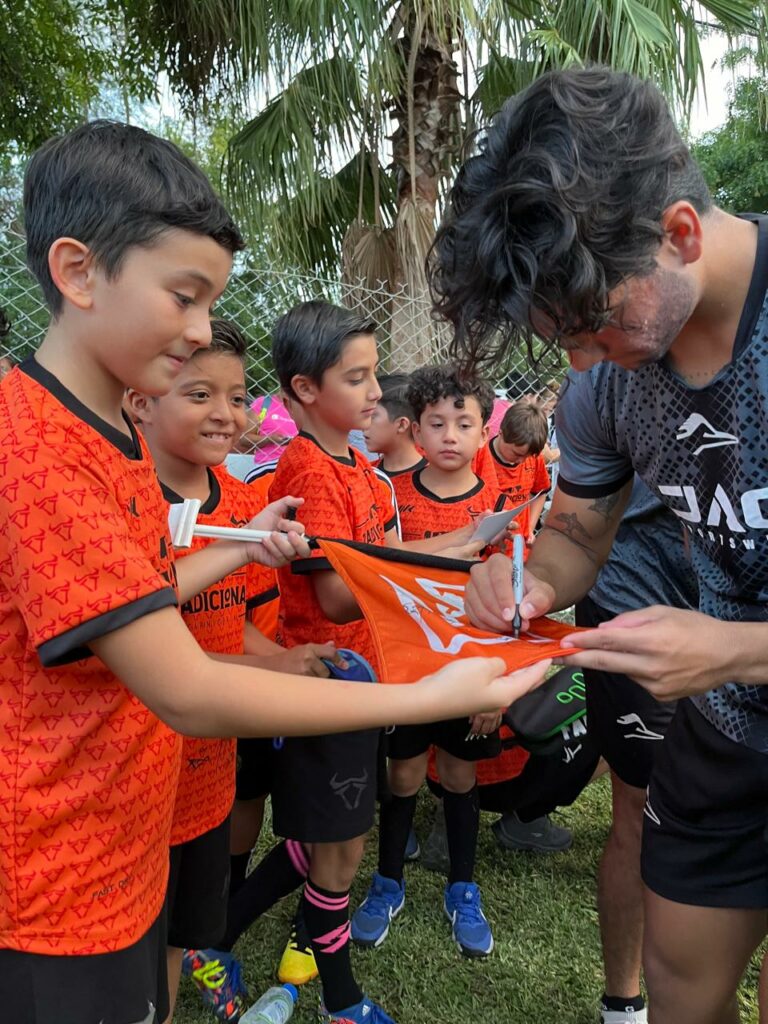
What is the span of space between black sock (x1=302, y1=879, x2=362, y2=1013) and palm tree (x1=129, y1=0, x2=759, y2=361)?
15.4ft

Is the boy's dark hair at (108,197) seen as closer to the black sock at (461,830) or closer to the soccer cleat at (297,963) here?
the soccer cleat at (297,963)

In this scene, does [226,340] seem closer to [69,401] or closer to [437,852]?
[69,401]

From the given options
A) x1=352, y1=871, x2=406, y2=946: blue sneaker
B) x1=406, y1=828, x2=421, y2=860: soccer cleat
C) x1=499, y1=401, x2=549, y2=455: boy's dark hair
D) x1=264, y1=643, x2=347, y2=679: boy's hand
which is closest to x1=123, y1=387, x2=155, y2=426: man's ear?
x1=264, y1=643, x2=347, y2=679: boy's hand

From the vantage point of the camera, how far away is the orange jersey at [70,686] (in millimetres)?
1138

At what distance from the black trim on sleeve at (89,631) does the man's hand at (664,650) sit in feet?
2.33

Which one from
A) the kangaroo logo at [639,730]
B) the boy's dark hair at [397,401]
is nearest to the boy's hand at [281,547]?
the kangaroo logo at [639,730]

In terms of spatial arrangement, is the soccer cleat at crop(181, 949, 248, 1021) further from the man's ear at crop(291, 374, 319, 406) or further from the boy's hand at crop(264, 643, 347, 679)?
the man's ear at crop(291, 374, 319, 406)

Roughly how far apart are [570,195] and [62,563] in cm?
A: 89

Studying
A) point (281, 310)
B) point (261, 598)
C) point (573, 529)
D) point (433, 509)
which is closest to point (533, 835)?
point (433, 509)

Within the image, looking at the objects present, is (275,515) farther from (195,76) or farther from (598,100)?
(195,76)

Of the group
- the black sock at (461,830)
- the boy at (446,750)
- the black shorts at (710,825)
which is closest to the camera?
the black shorts at (710,825)

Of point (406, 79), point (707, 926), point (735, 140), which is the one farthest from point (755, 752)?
point (735, 140)

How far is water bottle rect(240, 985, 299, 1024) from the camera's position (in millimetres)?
2307

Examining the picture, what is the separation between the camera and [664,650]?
1358 mm
